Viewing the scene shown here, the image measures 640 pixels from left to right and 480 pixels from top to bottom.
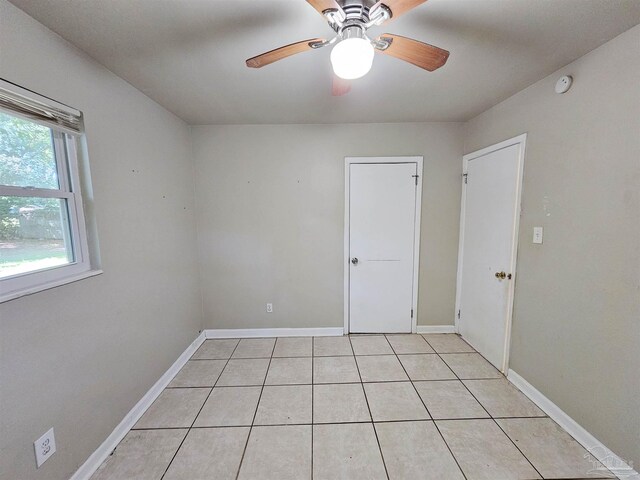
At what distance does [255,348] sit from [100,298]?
5.03 ft

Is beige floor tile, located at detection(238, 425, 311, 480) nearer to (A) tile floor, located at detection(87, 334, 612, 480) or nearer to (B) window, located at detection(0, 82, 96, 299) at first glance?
(A) tile floor, located at detection(87, 334, 612, 480)

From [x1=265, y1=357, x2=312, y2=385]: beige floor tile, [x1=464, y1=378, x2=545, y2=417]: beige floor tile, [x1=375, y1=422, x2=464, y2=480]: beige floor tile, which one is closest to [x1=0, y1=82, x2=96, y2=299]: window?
[x1=265, y1=357, x2=312, y2=385]: beige floor tile

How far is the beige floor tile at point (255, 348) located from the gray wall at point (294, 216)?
0.57 feet

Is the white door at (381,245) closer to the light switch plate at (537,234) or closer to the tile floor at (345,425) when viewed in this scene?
the tile floor at (345,425)

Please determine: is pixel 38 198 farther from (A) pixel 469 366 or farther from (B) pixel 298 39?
(A) pixel 469 366

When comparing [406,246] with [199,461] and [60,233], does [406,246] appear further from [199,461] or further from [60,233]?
[60,233]

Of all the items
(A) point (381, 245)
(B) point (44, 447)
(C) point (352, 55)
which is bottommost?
(B) point (44, 447)

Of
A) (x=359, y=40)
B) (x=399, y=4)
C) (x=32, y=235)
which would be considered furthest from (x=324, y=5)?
(x=32, y=235)

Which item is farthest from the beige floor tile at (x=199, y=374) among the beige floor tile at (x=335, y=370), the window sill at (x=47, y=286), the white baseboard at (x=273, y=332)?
the window sill at (x=47, y=286)

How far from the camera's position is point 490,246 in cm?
231

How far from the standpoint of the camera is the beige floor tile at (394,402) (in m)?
1.75

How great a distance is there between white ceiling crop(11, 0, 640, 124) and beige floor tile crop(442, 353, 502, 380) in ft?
7.59

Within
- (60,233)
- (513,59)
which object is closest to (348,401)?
(60,233)

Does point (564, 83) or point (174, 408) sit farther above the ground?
point (564, 83)
